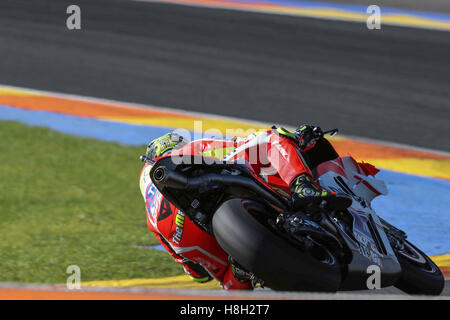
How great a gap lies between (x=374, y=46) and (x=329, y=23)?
1582 millimetres

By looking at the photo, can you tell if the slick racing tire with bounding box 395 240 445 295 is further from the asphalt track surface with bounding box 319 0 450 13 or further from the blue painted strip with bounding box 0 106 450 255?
the asphalt track surface with bounding box 319 0 450 13

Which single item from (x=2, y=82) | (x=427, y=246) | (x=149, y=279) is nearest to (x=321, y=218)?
(x=149, y=279)

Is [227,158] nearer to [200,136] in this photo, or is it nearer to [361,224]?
[361,224]

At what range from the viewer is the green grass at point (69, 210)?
560 centimetres

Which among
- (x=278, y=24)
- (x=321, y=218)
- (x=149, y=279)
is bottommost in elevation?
(x=149, y=279)

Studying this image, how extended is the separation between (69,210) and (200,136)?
191cm

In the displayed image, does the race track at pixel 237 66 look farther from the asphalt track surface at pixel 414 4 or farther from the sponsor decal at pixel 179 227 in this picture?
the sponsor decal at pixel 179 227

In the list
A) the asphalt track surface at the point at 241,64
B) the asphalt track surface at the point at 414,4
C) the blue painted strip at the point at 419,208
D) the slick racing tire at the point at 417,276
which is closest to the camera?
the slick racing tire at the point at 417,276

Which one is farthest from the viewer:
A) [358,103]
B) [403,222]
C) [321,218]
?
[358,103]

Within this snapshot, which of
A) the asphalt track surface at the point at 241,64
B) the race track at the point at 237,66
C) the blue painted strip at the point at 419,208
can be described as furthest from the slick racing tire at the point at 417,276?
the asphalt track surface at the point at 241,64

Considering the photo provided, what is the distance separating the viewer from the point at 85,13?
14.5 metres

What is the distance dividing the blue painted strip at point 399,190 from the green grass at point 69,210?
1.04 feet

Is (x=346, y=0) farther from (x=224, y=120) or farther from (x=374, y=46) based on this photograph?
(x=224, y=120)

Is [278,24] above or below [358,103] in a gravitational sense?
above
